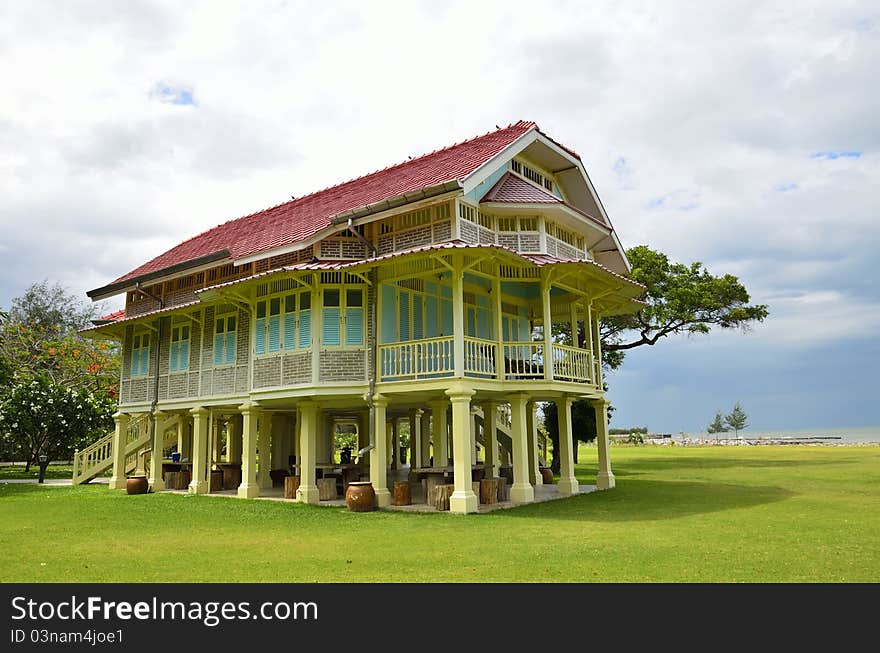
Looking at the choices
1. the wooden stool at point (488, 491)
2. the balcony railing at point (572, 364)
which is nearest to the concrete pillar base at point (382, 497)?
the wooden stool at point (488, 491)

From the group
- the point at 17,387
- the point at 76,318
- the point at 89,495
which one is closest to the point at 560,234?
the point at 89,495

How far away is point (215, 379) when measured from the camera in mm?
20828

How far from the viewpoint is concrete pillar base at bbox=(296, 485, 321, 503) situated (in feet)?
57.6

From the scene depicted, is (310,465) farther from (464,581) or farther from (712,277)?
(712,277)

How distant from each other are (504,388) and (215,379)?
31.0 ft

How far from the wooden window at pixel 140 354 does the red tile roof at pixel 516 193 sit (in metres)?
14.0

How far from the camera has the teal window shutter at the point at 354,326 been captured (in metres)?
17.0

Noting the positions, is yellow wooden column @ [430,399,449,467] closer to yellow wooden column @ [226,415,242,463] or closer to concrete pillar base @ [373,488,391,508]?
concrete pillar base @ [373,488,391,508]

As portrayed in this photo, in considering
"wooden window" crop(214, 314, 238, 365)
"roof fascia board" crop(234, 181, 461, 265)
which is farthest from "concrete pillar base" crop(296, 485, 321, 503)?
"roof fascia board" crop(234, 181, 461, 265)

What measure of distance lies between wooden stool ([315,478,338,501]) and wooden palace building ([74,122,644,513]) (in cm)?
43

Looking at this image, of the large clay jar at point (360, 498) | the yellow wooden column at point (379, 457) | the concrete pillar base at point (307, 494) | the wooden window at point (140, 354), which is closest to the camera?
the large clay jar at point (360, 498)

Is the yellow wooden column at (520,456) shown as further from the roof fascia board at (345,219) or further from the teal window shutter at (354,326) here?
the roof fascia board at (345,219)

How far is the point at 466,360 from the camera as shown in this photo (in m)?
15.7

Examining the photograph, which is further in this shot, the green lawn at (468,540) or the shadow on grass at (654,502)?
the shadow on grass at (654,502)
